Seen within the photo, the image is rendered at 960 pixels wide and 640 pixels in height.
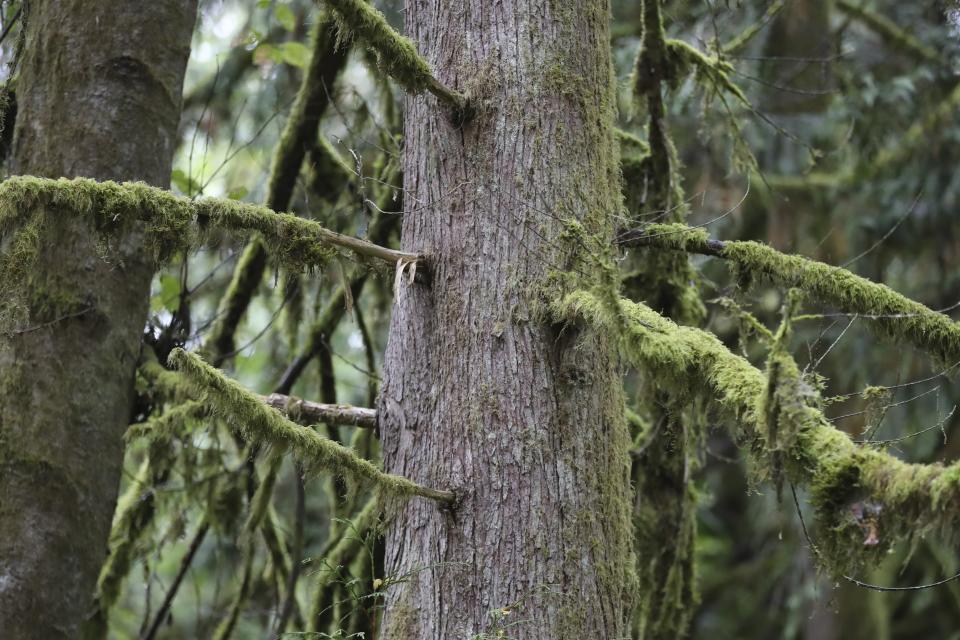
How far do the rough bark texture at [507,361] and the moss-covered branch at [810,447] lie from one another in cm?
21

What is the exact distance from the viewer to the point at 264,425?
2.59m

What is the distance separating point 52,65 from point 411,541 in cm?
249

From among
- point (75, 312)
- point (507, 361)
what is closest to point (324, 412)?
point (507, 361)

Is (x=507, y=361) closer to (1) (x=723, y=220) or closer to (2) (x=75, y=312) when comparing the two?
(2) (x=75, y=312)

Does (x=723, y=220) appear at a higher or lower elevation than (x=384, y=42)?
higher

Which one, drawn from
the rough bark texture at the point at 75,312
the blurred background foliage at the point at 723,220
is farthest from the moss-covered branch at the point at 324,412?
the blurred background foliage at the point at 723,220

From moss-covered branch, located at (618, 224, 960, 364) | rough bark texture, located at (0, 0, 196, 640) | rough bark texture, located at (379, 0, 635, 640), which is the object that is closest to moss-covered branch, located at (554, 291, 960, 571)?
rough bark texture, located at (379, 0, 635, 640)

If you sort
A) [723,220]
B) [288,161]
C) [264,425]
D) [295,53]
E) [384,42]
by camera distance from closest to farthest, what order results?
[264,425]
[384,42]
[288,161]
[295,53]
[723,220]

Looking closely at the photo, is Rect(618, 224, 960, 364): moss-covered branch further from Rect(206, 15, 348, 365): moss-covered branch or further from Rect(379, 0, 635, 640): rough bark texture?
Rect(206, 15, 348, 365): moss-covered branch

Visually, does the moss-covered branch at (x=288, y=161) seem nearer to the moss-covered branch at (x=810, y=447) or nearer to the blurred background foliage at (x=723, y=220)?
the blurred background foliage at (x=723, y=220)

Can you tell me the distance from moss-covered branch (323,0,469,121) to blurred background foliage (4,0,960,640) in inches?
69.1

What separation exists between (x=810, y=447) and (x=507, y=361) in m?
0.90

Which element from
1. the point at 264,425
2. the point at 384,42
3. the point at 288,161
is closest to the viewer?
the point at 264,425

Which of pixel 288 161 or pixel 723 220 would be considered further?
pixel 723 220
